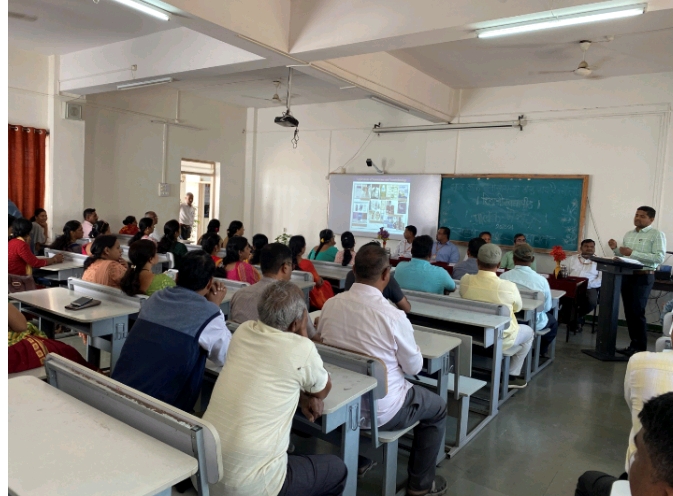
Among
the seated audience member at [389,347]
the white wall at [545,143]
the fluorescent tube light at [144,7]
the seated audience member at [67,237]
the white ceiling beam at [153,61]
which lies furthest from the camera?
the white wall at [545,143]

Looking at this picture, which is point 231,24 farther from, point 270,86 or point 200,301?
point 270,86

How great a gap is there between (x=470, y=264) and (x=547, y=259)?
102 inches

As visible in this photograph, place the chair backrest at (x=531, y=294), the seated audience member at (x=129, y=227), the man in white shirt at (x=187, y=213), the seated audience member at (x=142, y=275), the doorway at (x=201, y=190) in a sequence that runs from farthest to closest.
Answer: the doorway at (x=201, y=190) < the man in white shirt at (x=187, y=213) < the seated audience member at (x=129, y=227) < the chair backrest at (x=531, y=294) < the seated audience member at (x=142, y=275)

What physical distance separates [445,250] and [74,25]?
5585 mm

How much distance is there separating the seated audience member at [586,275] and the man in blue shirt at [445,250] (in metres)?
1.56

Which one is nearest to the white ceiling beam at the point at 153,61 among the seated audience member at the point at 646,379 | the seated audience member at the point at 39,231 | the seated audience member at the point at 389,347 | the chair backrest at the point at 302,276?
the seated audience member at the point at 39,231

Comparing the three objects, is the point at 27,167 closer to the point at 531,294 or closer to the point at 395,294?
the point at 395,294

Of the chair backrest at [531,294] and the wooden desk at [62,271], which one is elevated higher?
the chair backrest at [531,294]

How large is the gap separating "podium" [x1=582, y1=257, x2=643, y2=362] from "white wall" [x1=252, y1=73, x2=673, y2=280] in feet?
6.98

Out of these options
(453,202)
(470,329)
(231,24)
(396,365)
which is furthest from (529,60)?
(396,365)

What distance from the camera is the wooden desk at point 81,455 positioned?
1.17m

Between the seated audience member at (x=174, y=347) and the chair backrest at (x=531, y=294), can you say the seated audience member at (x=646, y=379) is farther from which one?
the chair backrest at (x=531, y=294)

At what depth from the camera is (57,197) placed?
7172 mm

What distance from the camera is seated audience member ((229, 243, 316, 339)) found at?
2854 millimetres
